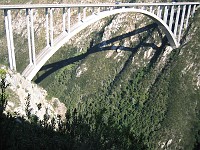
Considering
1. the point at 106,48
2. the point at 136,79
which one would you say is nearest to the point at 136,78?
the point at 136,79

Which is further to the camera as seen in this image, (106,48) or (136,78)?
(106,48)

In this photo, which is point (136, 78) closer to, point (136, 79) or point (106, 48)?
point (136, 79)

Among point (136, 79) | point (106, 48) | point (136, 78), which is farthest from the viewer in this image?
point (106, 48)

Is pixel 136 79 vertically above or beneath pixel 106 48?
beneath

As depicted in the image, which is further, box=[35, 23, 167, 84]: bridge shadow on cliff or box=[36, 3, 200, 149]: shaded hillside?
box=[35, 23, 167, 84]: bridge shadow on cliff

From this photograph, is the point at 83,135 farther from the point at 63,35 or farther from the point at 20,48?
the point at 20,48

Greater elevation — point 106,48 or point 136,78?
point 106,48

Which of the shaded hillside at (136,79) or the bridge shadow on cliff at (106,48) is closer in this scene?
the shaded hillside at (136,79)

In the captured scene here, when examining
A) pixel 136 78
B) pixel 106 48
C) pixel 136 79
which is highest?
pixel 106 48

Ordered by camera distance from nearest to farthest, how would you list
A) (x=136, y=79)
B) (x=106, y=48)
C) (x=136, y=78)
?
(x=136, y=79) → (x=136, y=78) → (x=106, y=48)
